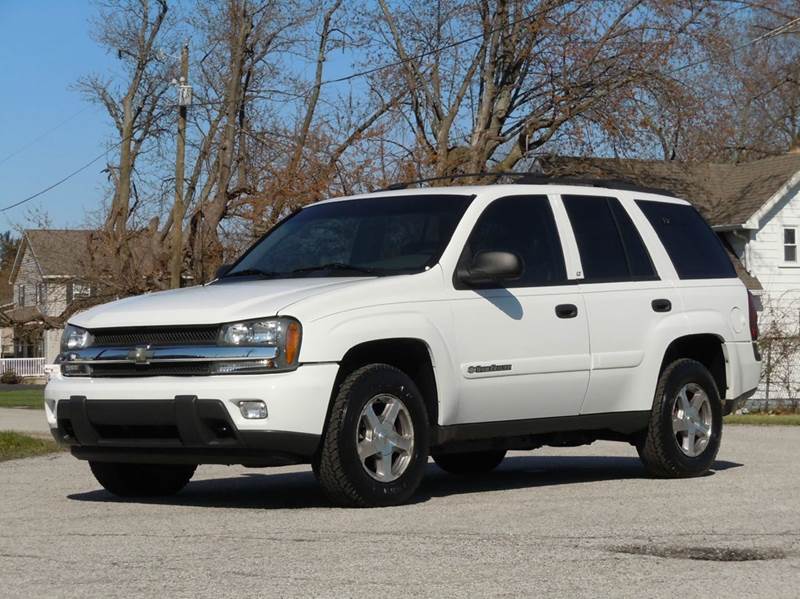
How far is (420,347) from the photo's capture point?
923 centimetres

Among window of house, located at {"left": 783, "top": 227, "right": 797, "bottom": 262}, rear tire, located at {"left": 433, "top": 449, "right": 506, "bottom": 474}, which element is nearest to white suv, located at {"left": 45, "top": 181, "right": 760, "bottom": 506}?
rear tire, located at {"left": 433, "top": 449, "right": 506, "bottom": 474}

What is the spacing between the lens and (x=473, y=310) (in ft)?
31.1

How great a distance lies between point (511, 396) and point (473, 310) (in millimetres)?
633

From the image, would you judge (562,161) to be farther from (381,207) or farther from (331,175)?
(381,207)

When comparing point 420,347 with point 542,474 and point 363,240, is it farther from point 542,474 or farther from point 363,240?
point 542,474

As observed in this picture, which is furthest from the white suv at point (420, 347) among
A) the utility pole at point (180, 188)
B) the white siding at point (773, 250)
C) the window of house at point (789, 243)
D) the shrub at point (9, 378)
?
the shrub at point (9, 378)

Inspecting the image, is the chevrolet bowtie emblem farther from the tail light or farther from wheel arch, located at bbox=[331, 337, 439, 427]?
the tail light

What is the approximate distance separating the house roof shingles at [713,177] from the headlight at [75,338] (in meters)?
24.9

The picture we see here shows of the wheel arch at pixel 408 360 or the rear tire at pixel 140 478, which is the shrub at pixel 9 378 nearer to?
the rear tire at pixel 140 478

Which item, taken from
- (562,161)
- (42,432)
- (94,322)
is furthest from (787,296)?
(94,322)

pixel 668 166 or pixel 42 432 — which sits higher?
pixel 668 166

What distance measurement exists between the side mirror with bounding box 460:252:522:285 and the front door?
0.27 feet

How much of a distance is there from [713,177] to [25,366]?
37.2 m

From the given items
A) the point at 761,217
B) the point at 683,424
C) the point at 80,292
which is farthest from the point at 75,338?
the point at 761,217
